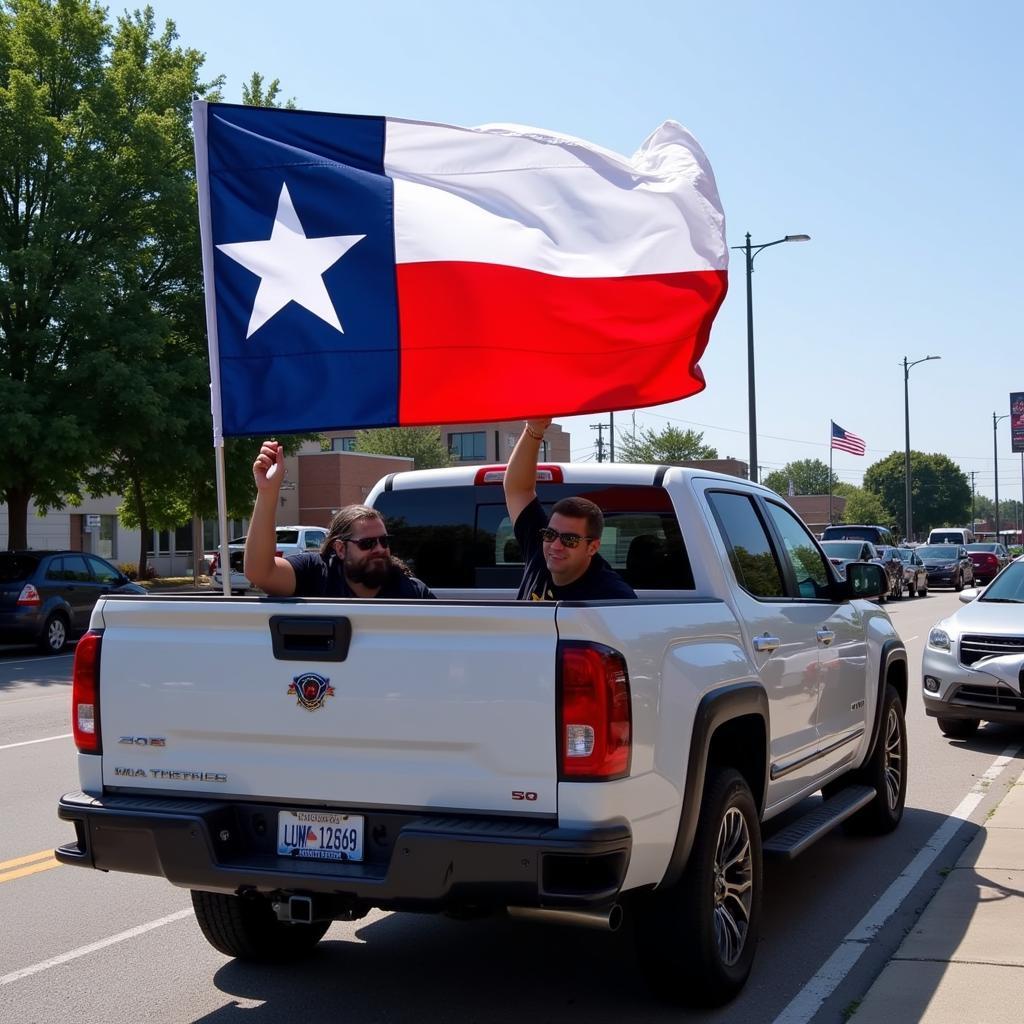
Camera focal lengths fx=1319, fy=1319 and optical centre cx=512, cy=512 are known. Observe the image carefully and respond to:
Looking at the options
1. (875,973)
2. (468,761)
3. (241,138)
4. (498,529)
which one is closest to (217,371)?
(241,138)

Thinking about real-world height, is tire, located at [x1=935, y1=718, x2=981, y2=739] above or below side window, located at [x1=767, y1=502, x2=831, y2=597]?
below

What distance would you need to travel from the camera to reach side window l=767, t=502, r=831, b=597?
654cm

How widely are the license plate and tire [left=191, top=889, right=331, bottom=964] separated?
91 cm

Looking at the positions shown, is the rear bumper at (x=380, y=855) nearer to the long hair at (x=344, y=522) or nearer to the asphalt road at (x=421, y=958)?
the asphalt road at (x=421, y=958)

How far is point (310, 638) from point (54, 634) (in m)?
17.5

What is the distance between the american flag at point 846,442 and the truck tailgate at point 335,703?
166 ft

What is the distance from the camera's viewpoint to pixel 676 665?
175 inches

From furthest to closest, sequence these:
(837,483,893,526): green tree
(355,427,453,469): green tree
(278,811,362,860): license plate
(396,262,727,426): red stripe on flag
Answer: (837,483,893,526): green tree < (355,427,453,469): green tree < (396,262,727,426): red stripe on flag < (278,811,362,860): license plate

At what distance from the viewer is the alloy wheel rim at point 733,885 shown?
4.82 meters

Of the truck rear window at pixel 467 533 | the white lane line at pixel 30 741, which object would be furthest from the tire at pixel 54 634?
the truck rear window at pixel 467 533

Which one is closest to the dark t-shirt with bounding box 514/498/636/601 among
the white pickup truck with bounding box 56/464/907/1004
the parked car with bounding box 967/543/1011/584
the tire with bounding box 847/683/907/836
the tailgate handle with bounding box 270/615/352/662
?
the white pickup truck with bounding box 56/464/907/1004

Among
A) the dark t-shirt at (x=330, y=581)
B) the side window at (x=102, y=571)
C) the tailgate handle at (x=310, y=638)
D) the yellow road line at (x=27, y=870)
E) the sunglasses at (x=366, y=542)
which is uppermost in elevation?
the sunglasses at (x=366, y=542)

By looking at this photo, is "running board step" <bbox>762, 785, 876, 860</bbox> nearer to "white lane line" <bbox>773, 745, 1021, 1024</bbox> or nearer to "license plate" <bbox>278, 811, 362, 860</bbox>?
"white lane line" <bbox>773, 745, 1021, 1024</bbox>

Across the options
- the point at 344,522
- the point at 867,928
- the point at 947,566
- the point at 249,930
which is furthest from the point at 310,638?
the point at 947,566
